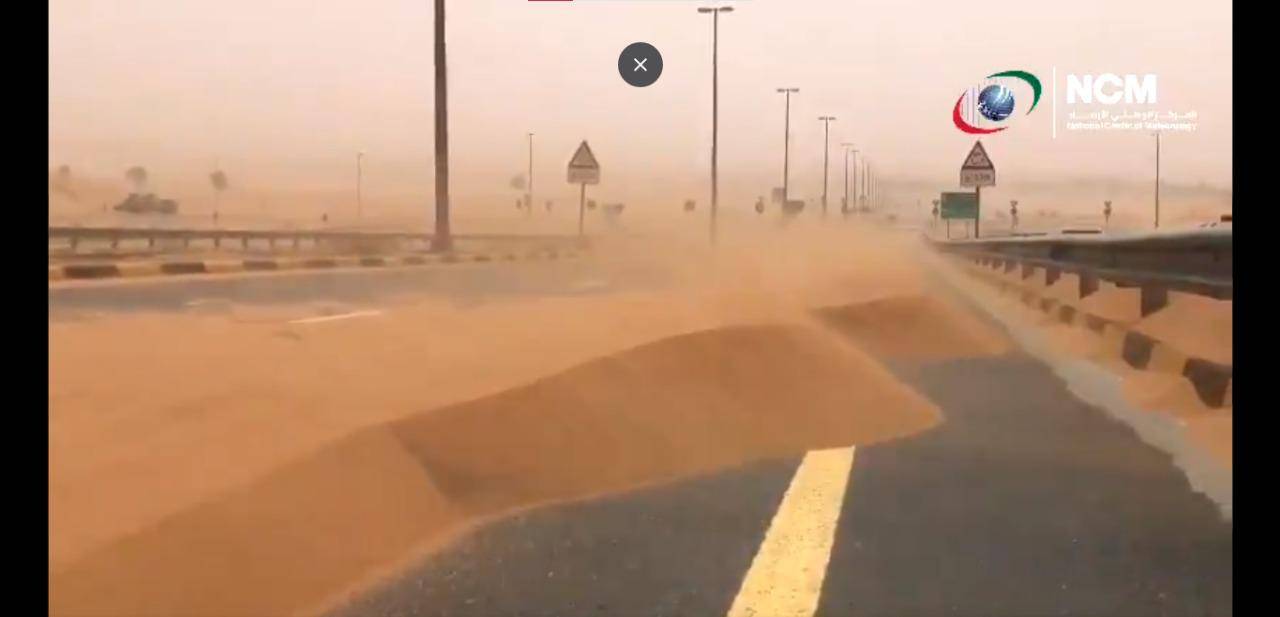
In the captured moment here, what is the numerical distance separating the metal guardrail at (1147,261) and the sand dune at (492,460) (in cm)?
217

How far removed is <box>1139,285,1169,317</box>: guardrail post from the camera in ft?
35.0

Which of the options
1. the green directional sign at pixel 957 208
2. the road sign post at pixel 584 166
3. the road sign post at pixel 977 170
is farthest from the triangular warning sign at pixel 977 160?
the green directional sign at pixel 957 208

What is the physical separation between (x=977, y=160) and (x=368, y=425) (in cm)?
656

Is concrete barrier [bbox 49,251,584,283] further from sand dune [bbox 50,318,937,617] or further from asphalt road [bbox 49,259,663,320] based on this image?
sand dune [bbox 50,318,937,617]

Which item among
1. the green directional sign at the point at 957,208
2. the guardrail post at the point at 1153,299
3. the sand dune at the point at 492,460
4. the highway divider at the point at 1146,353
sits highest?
the green directional sign at the point at 957,208

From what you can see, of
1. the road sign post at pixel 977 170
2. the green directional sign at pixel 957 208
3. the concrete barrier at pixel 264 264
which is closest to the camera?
the road sign post at pixel 977 170

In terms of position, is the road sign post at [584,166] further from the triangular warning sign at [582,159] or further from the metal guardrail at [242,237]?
the metal guardrail at [242,237]

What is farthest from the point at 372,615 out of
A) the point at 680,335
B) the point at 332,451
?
the point at 680,335

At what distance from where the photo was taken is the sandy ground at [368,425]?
4125 millimetres

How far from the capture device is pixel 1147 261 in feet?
37.6

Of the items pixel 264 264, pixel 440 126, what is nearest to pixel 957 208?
pixel 264 264

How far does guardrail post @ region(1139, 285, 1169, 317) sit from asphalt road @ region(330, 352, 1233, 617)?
15.5 ft
